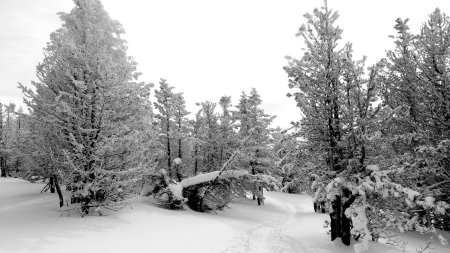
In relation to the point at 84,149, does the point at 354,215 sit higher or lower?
lower

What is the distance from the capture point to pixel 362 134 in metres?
10.5

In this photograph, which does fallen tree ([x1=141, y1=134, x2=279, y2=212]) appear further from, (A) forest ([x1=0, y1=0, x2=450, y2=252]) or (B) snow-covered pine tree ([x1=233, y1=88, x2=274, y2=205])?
(B) snow-covered pine tree ([x1=233, y1=88, x2=274, y2=205])

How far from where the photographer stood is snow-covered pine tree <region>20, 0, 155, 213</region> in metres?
11.7

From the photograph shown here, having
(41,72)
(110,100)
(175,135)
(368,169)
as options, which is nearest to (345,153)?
(368,169)

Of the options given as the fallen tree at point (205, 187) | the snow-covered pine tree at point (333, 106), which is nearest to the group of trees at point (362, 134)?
the snow-covered pine tree at point (333, 106)

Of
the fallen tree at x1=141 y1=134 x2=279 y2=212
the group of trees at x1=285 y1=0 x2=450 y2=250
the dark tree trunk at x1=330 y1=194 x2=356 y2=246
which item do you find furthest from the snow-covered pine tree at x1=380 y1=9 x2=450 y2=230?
the fallen tree at x1=141 y1=134 x2=279 y2=212

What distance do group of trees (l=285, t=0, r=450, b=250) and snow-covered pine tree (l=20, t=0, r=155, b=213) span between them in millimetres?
7617

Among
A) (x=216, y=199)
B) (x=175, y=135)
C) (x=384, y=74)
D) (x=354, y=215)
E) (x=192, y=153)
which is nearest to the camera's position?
(x=354, y=215)

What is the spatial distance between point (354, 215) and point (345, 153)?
2702 millimetres

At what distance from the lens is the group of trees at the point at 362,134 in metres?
10.2

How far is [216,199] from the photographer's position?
20062 millimetres

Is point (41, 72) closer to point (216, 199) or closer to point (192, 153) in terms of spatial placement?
point (216, 199)

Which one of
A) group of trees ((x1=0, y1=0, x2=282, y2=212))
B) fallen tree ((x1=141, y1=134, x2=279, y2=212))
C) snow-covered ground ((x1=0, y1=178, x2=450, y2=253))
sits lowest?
snow-covered ground ((x1=0, y1=178, x2=450, y2=253))

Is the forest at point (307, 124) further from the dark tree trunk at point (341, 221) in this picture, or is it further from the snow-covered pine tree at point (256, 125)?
the snow-covered pine tree at point (256, 125)
